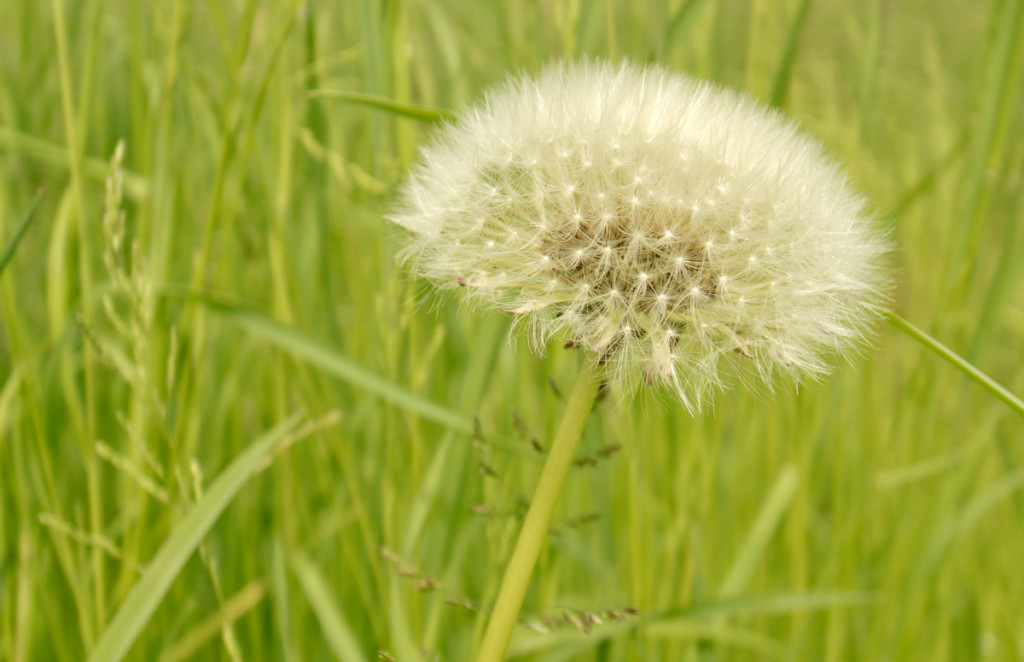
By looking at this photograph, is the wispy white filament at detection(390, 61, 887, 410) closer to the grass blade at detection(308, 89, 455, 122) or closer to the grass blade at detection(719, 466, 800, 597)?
the grass blade at detection(308, 89, 455, 122)

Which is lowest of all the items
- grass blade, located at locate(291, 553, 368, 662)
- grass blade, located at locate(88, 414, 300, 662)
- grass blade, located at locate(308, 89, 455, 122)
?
grass blade, located at locate(291, 553, 368, 662)

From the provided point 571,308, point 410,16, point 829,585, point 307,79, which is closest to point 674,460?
point 829,585

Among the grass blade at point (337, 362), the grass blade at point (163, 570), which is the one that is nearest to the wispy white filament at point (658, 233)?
the grass blade at point (337, 362)

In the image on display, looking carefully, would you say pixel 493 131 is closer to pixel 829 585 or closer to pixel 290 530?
pixel 290 530

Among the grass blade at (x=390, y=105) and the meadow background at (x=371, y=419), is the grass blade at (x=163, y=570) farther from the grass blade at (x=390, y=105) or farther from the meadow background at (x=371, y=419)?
the grass blade at (x=390, y=105)

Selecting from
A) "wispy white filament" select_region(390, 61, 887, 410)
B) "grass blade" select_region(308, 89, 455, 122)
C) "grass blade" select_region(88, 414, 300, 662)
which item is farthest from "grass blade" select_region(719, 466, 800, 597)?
"grass blade" select_region(308, 89, 455, 122)

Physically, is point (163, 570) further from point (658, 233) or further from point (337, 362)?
point (658, 233)
